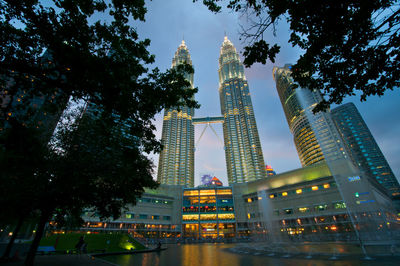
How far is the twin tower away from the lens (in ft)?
394

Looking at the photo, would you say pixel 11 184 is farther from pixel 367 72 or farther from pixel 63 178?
pixel 367 72

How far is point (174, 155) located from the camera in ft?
415

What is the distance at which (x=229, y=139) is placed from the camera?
13188cm

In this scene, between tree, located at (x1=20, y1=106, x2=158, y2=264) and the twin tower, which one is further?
the twin tower

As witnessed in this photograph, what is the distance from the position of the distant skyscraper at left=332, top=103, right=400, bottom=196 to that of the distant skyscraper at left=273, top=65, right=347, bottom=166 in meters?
49.0

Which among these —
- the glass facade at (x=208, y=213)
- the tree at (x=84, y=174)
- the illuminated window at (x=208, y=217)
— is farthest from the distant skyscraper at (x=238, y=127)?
the tree at (x=84, y=174)

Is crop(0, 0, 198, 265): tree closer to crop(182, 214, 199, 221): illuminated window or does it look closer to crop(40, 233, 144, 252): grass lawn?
crop(40, 233, 144, 252): grass lawn

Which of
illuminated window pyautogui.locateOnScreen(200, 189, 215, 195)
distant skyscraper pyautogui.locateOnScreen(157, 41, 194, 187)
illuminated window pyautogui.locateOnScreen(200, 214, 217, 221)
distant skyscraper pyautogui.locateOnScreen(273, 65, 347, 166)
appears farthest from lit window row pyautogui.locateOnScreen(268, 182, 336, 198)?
distant skyscraper pyautogui.locateOnScreen(157, 41, 194, 187)

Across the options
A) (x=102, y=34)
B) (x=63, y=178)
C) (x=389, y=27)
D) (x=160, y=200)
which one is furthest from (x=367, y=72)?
(x=160, y=200)

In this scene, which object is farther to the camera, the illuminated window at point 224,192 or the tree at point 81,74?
the illuminated window at point 224,192

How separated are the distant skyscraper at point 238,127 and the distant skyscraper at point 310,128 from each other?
27.0m

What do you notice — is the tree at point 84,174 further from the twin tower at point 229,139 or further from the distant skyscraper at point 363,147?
the distant skyscraper at point 363,147

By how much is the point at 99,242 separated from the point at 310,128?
120 metres

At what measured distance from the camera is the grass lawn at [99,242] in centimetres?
1873
